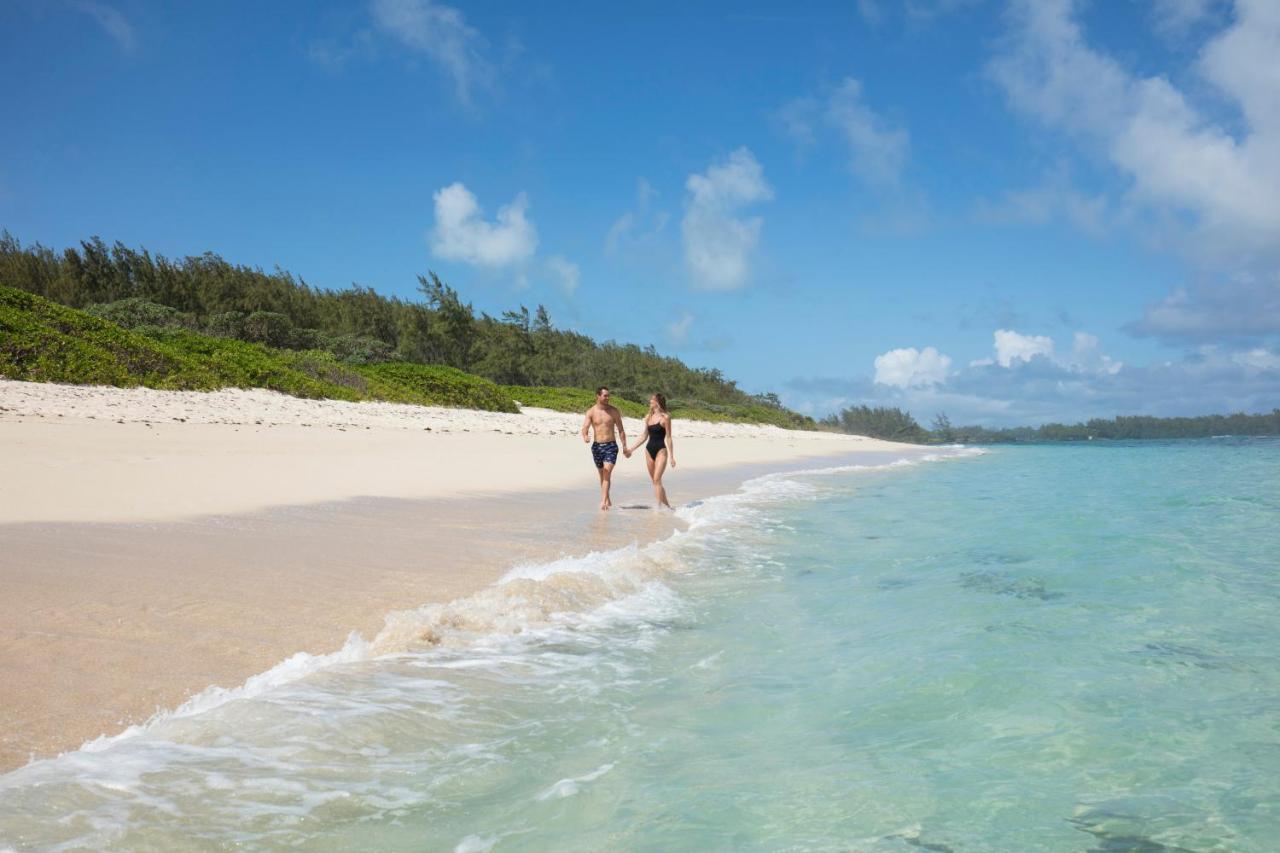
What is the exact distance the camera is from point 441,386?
3156 centimetres

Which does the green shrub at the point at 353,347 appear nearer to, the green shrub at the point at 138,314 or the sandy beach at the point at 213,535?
the green shrub at the point at 138,314

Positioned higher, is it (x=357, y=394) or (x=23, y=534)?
(x=357, y=394)

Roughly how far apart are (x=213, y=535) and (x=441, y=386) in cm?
2446

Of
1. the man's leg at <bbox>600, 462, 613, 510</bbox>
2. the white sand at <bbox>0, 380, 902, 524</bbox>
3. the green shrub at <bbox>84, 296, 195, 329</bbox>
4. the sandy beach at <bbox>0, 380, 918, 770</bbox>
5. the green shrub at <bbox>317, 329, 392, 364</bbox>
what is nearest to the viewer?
the sandy beach at <bbox>0, 380, 918, 770</bbox>

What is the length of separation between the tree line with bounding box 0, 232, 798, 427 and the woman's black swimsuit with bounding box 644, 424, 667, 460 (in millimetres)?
25230

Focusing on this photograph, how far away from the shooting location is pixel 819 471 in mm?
25000

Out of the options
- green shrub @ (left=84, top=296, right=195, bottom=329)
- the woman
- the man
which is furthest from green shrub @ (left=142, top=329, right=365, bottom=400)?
the woman

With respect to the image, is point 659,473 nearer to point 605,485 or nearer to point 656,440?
point 656,440

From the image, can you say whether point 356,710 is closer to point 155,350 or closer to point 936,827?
point 936,827

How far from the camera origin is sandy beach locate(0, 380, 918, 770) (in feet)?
13.5

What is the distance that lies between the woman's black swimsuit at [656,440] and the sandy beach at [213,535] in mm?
942

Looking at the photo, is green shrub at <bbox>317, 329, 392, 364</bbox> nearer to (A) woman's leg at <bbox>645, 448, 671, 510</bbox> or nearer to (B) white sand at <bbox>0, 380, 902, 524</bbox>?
(B) white sand at <bbox>0, 380, 902, 524</bbox>

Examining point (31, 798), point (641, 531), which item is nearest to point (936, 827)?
point (31, 798)

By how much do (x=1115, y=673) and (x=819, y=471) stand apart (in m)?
20.2
